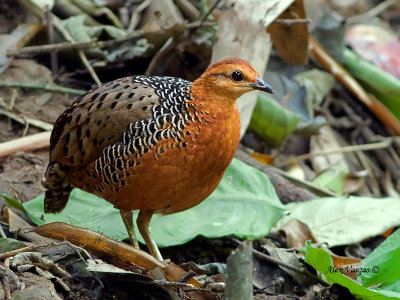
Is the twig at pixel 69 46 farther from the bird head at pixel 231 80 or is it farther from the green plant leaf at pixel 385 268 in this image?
the green plant leaf at pixel 385 268

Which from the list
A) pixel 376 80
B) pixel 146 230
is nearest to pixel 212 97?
pixel 146 230

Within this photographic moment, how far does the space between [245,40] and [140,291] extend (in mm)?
2391

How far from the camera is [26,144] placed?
198 inches

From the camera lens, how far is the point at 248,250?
2.88 metres

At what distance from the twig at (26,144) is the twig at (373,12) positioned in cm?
412

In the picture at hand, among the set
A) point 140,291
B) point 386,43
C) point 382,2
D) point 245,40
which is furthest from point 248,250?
point 382,2

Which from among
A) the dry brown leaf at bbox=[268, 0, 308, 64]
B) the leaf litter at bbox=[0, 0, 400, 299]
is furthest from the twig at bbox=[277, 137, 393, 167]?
the dry brown leaf at bbox=[268, 0, 308, 64]

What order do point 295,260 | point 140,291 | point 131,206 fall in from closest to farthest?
point 140,291
point 131,206
point 295,260

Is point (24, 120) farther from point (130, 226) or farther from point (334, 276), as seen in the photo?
point (334, 276)

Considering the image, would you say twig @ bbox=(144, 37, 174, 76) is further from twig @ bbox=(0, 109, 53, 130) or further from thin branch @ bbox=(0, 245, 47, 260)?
thin branch @ bbox=(0, 245, 47, 260)

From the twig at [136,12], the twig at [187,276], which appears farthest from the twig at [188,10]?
the twig at [187,276]

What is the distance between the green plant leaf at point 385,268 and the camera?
395cm

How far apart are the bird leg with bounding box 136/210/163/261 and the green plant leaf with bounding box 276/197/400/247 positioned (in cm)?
109

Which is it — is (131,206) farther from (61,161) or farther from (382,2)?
(382,2)
